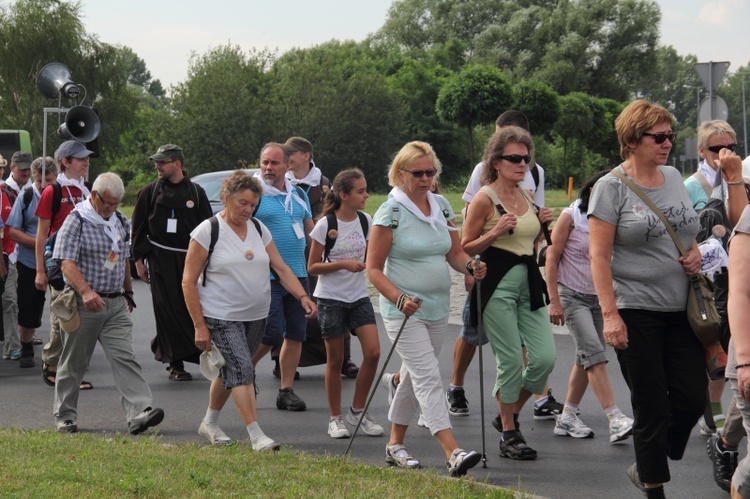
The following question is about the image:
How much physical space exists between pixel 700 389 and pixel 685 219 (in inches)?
31.3

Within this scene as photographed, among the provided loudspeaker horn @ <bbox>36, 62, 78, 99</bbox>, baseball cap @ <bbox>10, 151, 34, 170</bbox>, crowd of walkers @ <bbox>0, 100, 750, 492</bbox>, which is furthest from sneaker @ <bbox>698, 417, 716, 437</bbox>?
loudspeaker horn @ <bbox>36, 62, 78, 99</bbox>

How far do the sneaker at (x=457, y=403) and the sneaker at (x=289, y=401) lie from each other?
1.12 meters

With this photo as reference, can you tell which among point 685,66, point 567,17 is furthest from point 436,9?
point 685,66

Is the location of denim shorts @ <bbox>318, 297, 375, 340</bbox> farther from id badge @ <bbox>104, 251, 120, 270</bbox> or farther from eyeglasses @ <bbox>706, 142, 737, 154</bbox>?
eyeglasses @ <bbox>706, 142, 737, 154</bbox>

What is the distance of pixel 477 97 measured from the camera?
35594mm

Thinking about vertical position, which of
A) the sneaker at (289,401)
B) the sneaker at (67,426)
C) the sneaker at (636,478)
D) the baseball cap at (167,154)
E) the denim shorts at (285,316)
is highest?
the baseball cap at (167,154)

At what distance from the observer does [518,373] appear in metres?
6.57

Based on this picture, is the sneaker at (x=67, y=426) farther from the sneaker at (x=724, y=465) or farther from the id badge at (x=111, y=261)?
the sneaker at (x=724, y=465)

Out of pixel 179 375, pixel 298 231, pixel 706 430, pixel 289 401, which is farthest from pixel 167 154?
pixel 706 430

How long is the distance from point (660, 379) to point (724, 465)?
3.22 ft

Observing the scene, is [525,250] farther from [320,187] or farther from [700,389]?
[320,187]

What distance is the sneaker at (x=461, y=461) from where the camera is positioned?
5918 millimetres

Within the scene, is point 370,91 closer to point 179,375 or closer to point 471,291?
point 179,375

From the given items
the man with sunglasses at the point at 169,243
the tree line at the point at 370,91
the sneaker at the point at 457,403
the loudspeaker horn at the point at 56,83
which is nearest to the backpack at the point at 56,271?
the man with sunglasses at the point at 169,243
